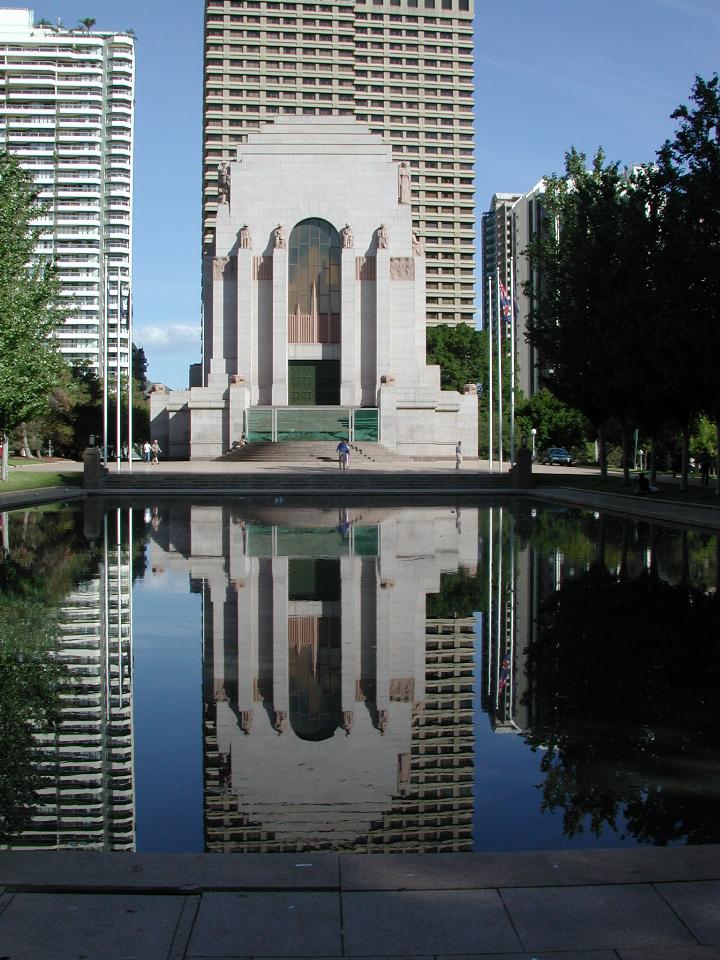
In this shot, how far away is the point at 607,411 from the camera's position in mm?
49562

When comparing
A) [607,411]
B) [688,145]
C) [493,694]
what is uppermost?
[688,145]

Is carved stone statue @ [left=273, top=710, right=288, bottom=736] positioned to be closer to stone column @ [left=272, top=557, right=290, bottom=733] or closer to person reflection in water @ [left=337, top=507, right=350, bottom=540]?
stone column @ [left=272, top=557, right=290, bottom=733]

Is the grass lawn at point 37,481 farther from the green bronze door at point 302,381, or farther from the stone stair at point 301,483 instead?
the green bronze door at point 302,381

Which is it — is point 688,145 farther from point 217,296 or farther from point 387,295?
point 217,296

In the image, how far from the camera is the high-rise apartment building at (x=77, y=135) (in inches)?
6609

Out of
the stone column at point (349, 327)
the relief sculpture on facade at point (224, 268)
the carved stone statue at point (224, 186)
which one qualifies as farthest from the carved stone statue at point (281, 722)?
the carved stone statue at point (224, 186)

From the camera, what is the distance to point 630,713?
8.67 m

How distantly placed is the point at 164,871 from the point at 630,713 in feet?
15.5

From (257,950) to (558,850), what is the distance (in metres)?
1.87

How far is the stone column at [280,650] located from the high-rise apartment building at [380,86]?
431 feet

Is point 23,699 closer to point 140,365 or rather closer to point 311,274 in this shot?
point 311,274

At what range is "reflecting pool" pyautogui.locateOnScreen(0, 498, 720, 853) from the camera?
6.22 meters

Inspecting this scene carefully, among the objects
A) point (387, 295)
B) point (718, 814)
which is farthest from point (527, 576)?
point (387, 295)

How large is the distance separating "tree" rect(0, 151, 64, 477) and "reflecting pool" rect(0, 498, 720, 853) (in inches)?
922
